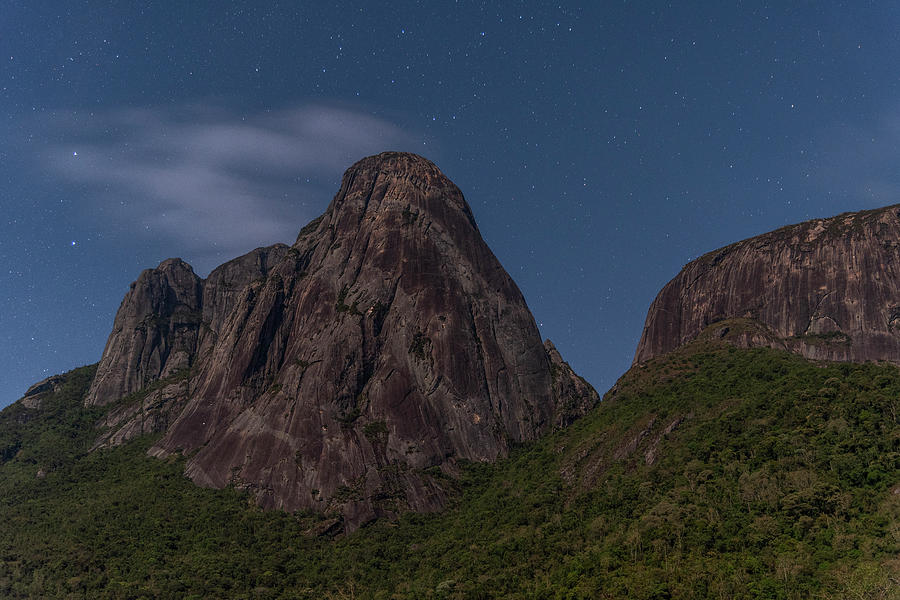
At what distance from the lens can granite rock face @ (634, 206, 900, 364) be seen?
10844cm

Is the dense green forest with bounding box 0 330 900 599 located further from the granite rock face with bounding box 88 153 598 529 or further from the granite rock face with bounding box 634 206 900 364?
the granite rock face with bounding box 634 206 900 364

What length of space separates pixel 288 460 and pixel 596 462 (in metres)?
42.3

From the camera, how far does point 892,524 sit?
46.7 m

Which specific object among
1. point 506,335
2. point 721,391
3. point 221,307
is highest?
point 221,307

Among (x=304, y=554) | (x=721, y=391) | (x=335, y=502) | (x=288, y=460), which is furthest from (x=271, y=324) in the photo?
(x=721, y=391)

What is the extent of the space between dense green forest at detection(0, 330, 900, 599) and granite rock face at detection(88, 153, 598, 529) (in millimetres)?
4876

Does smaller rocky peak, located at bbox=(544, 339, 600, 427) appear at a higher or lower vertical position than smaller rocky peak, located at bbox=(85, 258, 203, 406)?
lower

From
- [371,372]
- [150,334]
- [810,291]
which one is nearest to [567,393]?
[371,372]

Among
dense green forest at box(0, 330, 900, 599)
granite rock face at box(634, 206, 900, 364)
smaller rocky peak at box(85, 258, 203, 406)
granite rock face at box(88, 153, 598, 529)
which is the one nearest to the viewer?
dense green forest at box(0, 330, 900, 599)

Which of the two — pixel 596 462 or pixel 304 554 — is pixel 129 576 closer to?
pixel 304 554

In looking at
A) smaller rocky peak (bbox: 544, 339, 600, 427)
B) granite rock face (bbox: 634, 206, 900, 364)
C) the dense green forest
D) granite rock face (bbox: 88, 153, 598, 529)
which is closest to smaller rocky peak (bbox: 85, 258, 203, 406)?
granite rock face (bbox: 88, 153, 598, 529)

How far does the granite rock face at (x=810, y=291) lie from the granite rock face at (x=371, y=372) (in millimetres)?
33605

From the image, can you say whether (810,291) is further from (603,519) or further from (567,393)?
(603,519)

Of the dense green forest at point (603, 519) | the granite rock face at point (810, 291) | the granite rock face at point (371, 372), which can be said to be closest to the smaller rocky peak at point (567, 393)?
the granite rock face at point (371, 372)
